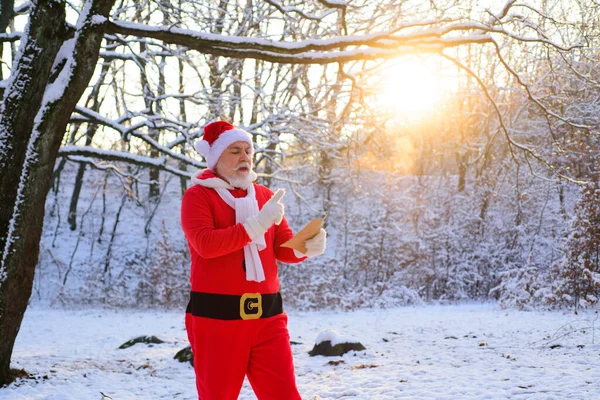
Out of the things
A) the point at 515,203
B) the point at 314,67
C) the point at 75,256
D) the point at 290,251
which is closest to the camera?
the point at 290,251

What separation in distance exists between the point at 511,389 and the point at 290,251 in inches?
103

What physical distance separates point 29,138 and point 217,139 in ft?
9.56

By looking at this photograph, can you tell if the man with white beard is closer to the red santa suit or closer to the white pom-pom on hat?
the red santa suit

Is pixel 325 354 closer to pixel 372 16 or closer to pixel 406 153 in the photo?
pixel 372 16

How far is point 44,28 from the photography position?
4.85 metres

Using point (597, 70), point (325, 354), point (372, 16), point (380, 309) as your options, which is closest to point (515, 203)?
point (380, 309)

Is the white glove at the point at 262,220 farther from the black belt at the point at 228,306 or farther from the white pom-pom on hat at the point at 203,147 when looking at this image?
the white pom-pom on hat at the point at 203,147

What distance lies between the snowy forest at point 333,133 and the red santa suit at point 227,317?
2994 mm

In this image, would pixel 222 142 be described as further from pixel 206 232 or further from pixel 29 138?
pixel 29 138

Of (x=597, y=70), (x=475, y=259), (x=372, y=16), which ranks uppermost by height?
(x=372, y=16)

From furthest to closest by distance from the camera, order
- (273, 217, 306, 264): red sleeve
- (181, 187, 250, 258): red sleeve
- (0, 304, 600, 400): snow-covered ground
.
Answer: (0, 304, 600, 400): snow-covered ground → (273, 217, 306, 264): red sleeve → (181, 187, 250, 258): red sleeve

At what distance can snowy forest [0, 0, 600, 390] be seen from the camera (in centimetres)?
489

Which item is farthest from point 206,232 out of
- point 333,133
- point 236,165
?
point 333,133


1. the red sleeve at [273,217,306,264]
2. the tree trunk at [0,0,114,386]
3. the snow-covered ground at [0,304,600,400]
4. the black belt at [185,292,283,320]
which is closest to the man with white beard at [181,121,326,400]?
the black belt at [185,292,283,320]
